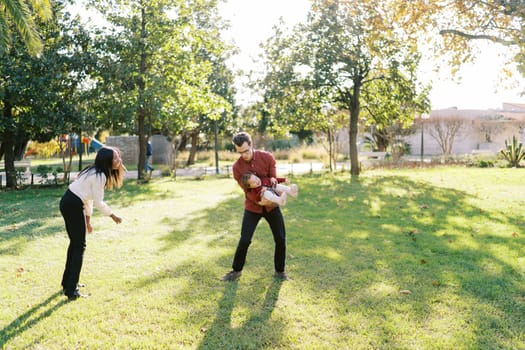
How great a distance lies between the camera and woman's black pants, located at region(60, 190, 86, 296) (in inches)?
185

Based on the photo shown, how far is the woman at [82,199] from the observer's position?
4711 millimetres

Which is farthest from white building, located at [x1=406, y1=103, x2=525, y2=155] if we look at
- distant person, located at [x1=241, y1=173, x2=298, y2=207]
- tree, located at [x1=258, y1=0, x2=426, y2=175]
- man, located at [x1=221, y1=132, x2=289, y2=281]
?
distant person, located at [x1=241, y1=173, x2=298, y2=207]

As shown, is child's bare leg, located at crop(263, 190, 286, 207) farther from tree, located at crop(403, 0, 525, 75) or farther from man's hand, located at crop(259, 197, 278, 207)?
tree, located at crop(403, 0, 525, 75)

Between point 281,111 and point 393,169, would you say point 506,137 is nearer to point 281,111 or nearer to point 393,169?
point 393,169

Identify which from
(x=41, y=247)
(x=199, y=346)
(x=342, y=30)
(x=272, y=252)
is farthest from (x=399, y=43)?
(x=199, y=346)

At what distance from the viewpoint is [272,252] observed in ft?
21.8

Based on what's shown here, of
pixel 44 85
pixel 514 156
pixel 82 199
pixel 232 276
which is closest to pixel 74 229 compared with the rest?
pixel 82 199

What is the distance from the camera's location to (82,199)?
472cm

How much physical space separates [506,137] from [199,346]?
38238 millimetres

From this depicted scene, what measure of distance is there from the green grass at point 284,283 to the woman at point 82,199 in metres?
0.38

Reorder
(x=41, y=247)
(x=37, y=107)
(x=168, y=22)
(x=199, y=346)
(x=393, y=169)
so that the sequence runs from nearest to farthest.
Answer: (x=199, y=346)
(x=41, y=247)
(x=37, y=107)
(x=168, y=22)
(x=393, y=169)

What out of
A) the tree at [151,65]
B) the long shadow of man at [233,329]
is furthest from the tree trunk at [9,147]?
the long shadow of man at [233,329]

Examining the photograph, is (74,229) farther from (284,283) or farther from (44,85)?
(44,85)

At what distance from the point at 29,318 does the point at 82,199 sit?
1326 mm
